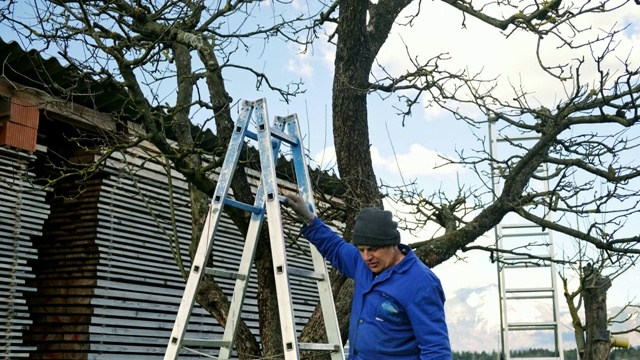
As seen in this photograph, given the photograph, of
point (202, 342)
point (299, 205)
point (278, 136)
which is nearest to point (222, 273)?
point (202, 342)

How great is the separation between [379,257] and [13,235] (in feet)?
12.9

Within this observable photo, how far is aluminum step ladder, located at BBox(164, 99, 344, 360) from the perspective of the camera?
361 centimetres

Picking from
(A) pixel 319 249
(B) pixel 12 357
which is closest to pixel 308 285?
(B) pixel 12 357

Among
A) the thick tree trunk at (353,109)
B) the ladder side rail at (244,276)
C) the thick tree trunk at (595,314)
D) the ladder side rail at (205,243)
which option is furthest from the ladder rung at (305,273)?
the thick tree trunk at (595,314)

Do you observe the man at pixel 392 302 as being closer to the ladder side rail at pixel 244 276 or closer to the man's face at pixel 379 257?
the man's face at pixel 379 257

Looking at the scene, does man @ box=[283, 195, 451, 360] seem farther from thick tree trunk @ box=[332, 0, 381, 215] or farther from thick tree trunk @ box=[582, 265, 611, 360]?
thick tree trunk @ box=[582, 265, 611, 360]

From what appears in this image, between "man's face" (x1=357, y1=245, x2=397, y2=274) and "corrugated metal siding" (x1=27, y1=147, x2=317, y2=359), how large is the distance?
2.82 metres

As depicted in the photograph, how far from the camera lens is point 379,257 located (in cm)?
356

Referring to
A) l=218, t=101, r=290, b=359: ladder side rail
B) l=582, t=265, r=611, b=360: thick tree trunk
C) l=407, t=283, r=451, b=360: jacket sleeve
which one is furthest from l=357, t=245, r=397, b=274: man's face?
l=582, t=265, r=611, b=360: thick tree trunk

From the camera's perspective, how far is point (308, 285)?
10.1 meters

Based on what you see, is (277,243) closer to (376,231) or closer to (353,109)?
(376,231)

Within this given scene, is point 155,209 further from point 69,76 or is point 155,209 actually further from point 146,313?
point 69,76

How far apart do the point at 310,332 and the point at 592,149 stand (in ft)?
9.79

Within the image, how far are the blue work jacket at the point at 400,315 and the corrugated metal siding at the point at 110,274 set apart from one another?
2.79m
